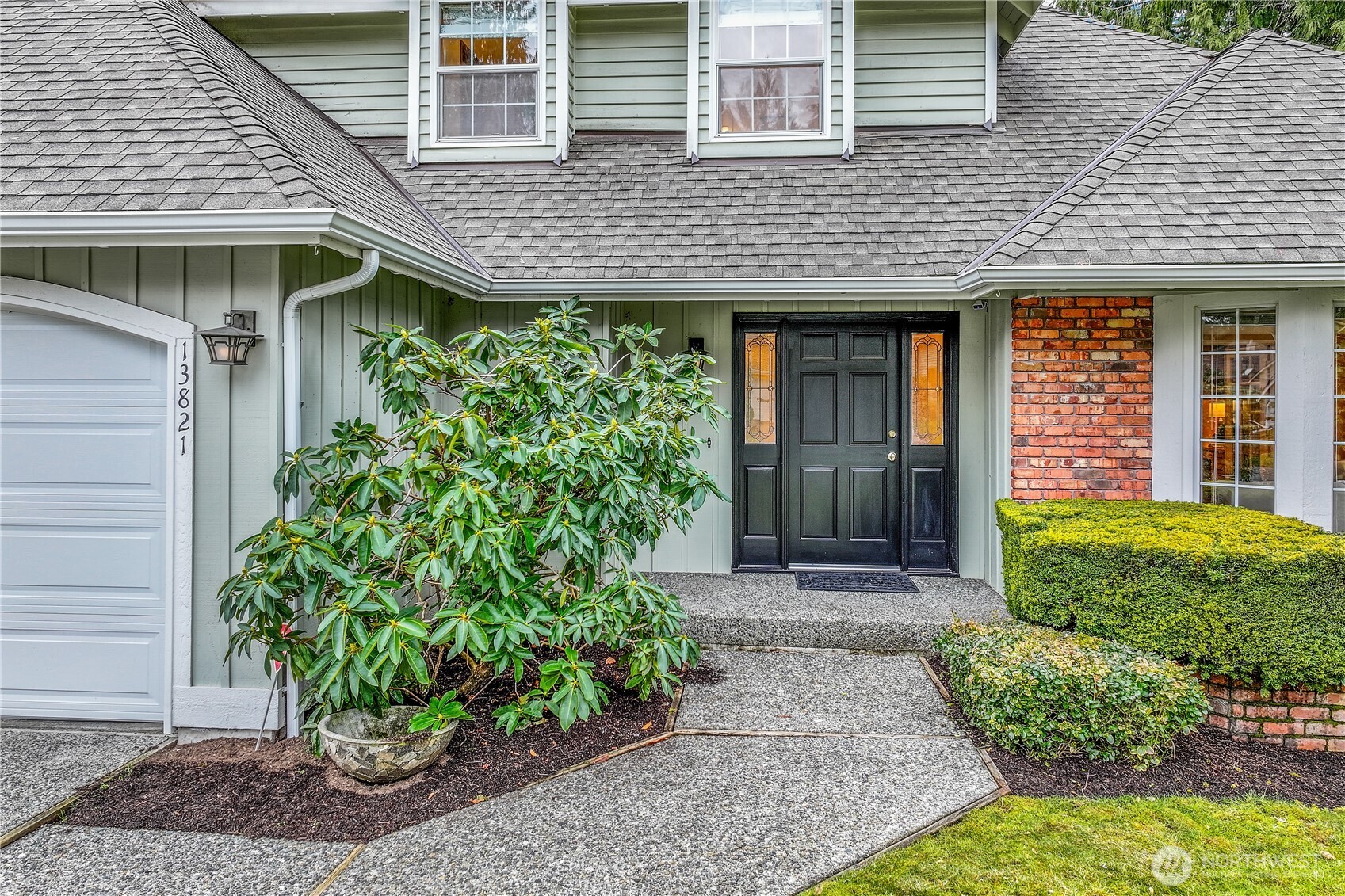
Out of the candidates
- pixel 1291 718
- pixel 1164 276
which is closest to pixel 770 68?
pixel 1164 276

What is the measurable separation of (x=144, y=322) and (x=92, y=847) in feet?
7.74

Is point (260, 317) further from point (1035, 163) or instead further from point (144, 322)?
point (1035, 163)

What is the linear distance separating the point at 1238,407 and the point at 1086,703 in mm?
2644

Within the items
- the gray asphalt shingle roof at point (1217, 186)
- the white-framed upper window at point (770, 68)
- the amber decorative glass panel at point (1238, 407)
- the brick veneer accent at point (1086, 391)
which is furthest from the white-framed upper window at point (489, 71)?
the amber decorative glass panel at point (1238, 407)

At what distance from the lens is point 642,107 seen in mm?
6758

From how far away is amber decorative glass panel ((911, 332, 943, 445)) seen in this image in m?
6.03

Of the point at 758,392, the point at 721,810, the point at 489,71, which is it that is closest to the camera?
the point at 721,810

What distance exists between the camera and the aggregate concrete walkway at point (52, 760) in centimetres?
309

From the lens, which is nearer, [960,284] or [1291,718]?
[1291,718]

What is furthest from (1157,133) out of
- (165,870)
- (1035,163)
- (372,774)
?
(165,870)

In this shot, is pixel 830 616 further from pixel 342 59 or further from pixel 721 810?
pixel 342 59

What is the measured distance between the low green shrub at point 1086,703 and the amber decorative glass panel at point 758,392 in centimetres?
288

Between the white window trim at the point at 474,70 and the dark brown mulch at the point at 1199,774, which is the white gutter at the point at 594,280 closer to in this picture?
the white window trim at the point at 474,70

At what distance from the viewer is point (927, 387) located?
6.04m
